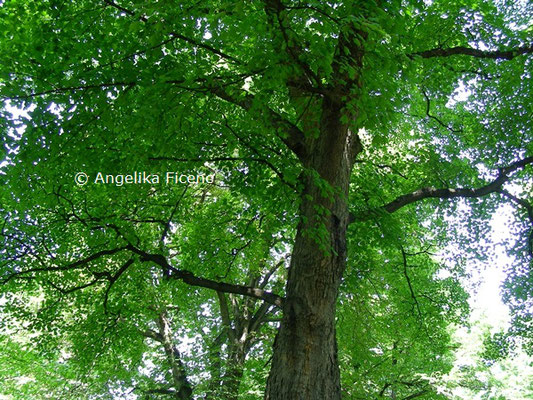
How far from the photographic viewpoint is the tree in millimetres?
4418

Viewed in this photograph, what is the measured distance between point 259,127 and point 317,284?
1930mm

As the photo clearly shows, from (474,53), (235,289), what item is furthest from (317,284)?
(474,53)

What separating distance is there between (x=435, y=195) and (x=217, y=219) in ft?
14.8

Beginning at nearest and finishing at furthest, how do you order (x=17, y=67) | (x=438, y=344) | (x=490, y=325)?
(x=17, y=67) → (x=438, y=344) → (x=490, y=325)

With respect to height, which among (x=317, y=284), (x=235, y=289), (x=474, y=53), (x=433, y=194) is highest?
(x=474, y=53)

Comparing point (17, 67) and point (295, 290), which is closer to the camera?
point (295, 290)

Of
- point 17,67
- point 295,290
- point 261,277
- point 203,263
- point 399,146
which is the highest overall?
point 399,146

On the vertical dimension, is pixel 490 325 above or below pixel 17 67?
above

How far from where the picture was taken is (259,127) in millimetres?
5477

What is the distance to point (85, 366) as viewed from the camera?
9.48 meters

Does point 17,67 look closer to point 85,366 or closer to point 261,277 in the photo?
point 85,366

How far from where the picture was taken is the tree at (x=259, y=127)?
174 inches

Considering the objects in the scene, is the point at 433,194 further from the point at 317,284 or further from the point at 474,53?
the point at 317,284

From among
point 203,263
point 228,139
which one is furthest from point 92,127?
point 203,263
